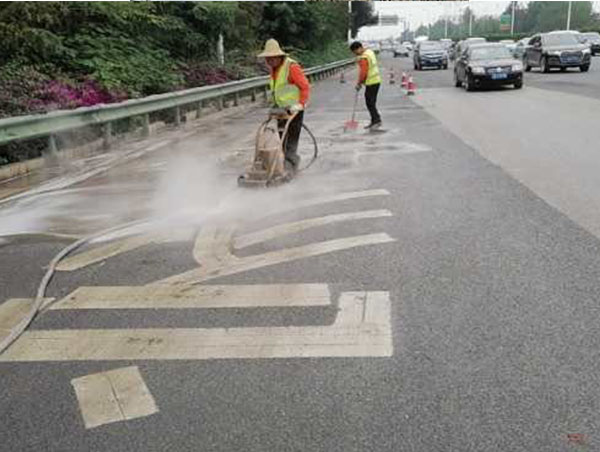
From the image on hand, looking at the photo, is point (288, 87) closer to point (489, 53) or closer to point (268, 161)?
point (268, 161)

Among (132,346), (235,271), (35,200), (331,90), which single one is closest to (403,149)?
(35,200)

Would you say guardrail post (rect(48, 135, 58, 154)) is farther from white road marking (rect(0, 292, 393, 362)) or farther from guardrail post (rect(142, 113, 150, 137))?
white road marking (rect(0, 292, 393, 362))

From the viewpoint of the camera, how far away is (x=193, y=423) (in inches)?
132

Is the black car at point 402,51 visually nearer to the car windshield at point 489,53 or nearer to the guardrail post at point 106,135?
the car windshield at point 489,53

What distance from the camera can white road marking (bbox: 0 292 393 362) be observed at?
4059 mm

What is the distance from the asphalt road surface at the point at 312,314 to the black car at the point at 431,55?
37.9 m

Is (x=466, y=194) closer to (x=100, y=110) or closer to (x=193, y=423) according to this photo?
(x=193, y=423)

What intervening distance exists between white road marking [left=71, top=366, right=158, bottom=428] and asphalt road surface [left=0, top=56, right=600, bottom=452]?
1cm

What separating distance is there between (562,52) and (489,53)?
984 cm

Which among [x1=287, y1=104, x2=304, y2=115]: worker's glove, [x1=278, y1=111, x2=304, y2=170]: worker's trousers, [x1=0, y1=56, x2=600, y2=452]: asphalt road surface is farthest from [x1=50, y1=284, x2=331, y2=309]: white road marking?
[x1=278, y1=111, x2=304, y2=170]: worker's trousers

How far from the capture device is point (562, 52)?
32.8 m

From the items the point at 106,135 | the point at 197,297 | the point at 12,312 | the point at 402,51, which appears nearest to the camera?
the point at 12,312

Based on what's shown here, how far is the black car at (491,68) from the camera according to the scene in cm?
2388

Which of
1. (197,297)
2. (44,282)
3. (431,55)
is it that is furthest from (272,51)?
(431,55)
